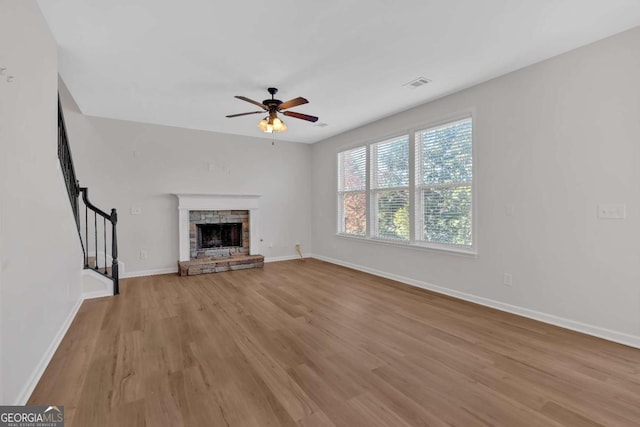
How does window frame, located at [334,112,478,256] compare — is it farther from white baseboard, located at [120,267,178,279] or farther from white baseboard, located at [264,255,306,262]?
white baseboard, located at [120,267,178,279]

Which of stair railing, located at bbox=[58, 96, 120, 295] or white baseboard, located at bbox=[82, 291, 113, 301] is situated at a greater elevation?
stair railing, located at bbox=[58, 96, 120, 295]

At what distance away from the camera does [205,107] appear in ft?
14.7

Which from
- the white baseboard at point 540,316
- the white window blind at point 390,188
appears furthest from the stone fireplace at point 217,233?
the white baseboard at point 540,316

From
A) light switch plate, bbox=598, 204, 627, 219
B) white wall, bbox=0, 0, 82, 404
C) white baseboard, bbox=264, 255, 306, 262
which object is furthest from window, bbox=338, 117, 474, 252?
white wall, bbox=0, 0, 82, 404

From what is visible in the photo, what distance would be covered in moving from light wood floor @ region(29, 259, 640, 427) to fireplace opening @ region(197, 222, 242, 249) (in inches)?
92.4

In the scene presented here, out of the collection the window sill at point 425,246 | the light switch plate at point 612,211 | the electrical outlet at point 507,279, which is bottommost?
the electrical outlet at point 507,279

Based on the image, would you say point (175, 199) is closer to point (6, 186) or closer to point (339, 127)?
point (339, 127)

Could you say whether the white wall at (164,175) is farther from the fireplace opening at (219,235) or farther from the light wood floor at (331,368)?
the light wood floor at (331,368)

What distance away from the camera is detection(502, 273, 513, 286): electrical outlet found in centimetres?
340

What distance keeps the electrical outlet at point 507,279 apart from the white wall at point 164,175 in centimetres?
444

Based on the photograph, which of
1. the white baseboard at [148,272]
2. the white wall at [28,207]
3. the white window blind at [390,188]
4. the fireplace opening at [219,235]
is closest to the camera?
the white wall at [28,207]

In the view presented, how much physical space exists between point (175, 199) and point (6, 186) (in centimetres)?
404

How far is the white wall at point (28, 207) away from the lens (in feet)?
5.50

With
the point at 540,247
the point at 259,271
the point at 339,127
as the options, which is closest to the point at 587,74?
the point at 540,247
